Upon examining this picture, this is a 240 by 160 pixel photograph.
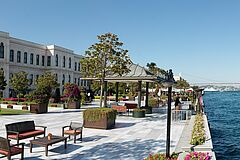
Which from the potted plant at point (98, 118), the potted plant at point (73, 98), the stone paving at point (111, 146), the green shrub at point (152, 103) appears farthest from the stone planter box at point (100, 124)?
the green shrub at point (152, 103)

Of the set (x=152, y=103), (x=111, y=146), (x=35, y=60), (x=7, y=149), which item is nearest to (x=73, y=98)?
(x=152, y=103)

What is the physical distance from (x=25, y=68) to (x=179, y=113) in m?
39.6

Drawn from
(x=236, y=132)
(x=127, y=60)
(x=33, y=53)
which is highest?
(x=33, y=53)

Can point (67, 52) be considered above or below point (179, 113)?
above

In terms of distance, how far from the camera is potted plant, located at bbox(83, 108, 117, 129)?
40.0 ft

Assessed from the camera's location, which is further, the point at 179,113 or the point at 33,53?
the point at 33,53

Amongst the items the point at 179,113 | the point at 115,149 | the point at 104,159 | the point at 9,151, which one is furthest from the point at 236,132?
the point at 9,151

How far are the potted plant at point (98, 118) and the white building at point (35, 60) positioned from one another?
33324mm

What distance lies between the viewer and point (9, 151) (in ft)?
20.8

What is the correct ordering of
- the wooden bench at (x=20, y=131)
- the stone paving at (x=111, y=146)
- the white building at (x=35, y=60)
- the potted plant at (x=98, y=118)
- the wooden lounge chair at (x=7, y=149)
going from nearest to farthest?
the wooden lounge chair at (x=7, y=149) → the stone paving at (x=111, y=146) → the wooden bench at (x=20, y=131) → the potted plant at (x=98, y=118) → the white building at (x=35, y=60)

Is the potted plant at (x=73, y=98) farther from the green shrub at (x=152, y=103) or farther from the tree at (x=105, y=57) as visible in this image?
the tree at (x=105, y=57)

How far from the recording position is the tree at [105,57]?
1373 centimetres

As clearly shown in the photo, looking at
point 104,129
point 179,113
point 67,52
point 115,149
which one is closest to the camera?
point 115,149

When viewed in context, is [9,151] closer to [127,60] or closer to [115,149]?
[115,149]
